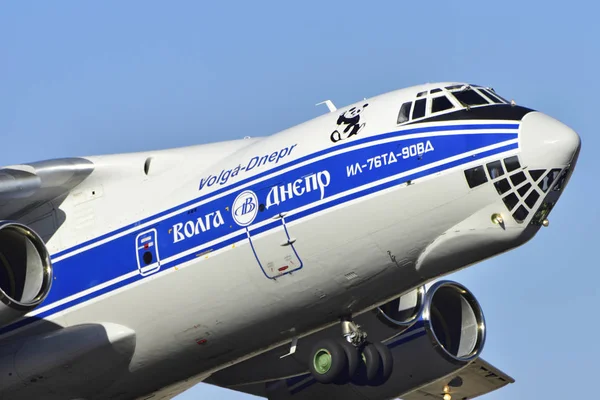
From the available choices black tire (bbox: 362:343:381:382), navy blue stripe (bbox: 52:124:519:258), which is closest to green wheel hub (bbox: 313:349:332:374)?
black tire (bbox: 362:343:381:382)

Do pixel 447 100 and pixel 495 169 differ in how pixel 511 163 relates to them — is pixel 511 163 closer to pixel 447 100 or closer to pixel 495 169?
pixel 495 169

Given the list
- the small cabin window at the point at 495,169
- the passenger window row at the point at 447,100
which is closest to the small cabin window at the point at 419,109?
the passenger window row at the point at 447,100

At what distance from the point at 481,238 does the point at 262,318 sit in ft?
6.49

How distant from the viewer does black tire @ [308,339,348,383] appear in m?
12.1

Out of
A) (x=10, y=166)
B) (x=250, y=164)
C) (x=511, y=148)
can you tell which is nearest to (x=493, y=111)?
(x=511, y=148)

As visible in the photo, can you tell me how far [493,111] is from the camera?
11.6 metres

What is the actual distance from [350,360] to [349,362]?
23mm

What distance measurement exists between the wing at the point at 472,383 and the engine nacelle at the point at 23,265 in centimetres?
429

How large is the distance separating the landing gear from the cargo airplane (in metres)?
0.01

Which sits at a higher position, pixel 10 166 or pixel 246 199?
pixel 10 166

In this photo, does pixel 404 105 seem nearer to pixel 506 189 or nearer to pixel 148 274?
pixel 506 189

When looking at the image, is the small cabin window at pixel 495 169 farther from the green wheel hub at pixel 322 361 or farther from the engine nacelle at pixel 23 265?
the engine nacelle at pixel 23 265

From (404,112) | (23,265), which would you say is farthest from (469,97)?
(23,265)

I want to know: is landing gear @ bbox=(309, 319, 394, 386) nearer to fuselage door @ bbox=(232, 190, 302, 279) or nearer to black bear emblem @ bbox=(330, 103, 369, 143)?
fuselage door @ bbox=(232, 190, 302, 279)
